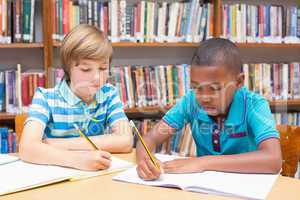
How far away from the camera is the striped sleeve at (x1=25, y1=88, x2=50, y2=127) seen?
1396 mm

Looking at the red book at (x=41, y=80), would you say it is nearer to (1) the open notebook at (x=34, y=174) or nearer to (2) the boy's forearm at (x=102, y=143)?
(2) the boy's forearm at (x=102, y=143)

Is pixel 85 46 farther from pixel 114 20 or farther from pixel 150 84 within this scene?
pixel 150 84

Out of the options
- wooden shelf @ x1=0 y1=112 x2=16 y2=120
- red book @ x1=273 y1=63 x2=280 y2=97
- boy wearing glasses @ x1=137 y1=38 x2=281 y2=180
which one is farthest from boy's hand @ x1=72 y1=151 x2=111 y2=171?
red book @ x1=273 y1=63 x2=280 y2=97

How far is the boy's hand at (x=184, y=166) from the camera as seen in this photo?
42.4 inches

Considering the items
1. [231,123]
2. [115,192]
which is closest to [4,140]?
[231,123]

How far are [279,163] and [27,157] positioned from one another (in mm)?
722

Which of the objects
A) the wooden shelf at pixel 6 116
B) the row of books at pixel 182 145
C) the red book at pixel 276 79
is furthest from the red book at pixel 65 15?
the red book at pixel 276 79

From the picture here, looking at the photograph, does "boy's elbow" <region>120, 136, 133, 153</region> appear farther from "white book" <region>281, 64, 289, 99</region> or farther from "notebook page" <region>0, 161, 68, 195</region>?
"white book" <region>281, 64, 289, 99</region>

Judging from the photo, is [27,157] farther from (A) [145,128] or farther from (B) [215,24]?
(B) [215,24]

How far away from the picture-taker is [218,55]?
1.29m

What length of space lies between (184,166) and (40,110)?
600 mm

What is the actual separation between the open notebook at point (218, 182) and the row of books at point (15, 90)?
1370 millimetres

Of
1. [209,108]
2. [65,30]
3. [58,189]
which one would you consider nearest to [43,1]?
[65,30]

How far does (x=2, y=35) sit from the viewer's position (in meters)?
2.25
